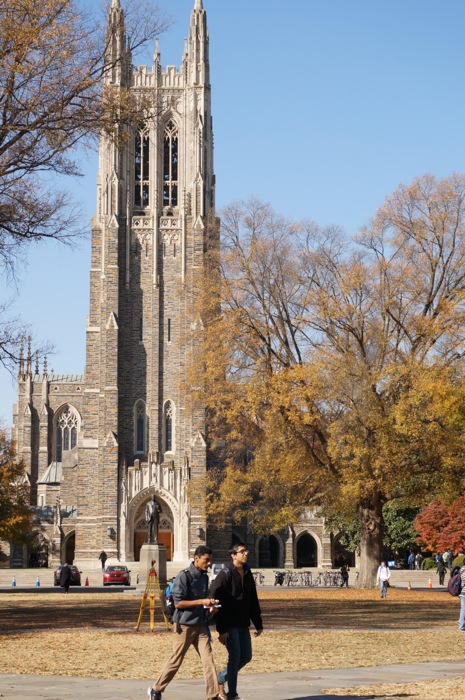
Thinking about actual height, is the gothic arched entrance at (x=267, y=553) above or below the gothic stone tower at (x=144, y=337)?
below

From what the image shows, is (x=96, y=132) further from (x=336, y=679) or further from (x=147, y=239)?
(x=147, y=239)

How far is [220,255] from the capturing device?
1534 inches

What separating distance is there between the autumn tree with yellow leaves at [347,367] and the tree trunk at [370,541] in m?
0.05

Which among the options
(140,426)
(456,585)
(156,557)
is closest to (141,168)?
(140,426)

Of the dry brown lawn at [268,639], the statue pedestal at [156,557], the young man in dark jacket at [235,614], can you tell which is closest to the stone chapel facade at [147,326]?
the statue pedestal at [156,557]

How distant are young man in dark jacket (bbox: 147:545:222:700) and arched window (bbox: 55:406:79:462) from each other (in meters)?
78.8

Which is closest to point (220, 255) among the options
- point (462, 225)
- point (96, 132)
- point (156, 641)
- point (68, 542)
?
point (462, 225)

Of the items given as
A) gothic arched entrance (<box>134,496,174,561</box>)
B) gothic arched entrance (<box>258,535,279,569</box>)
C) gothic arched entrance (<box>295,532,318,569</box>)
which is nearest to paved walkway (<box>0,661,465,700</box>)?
gothic arched entrance (<box>134,496,174,561</box>)

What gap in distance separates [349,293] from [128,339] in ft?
Answer: 108

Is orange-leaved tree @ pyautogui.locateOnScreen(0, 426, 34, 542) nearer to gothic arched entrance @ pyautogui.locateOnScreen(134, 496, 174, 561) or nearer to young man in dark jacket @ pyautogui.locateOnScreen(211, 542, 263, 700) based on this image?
gothic arched entrance @ pyautogui.locateOnScreen(134, 496, 174, 561)

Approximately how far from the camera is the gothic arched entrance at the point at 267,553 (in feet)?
249

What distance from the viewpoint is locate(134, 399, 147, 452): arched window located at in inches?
2628

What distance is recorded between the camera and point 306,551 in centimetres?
7738

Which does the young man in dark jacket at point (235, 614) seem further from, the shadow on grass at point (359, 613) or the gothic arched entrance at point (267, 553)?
the gothic arched entrance at point (267, 553)
